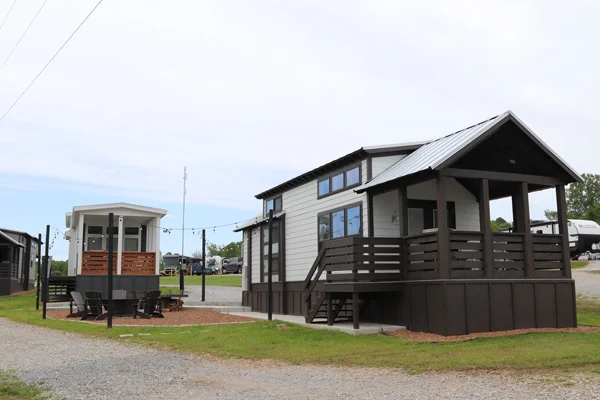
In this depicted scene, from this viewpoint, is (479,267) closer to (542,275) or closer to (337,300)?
(542,275)

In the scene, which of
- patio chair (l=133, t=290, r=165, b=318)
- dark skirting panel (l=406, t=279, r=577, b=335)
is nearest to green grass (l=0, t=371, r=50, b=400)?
dark skirting panel (l=406, t=279, r=577, b=335)

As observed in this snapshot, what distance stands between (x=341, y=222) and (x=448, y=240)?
4336 mm

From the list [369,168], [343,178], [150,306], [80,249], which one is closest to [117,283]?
[80,249]

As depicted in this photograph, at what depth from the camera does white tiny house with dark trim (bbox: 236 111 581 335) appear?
12734 millimetres

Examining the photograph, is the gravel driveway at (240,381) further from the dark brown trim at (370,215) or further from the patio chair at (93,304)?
the patio chair at (93,304)

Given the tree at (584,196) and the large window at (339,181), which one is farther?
the tree at (584,196)

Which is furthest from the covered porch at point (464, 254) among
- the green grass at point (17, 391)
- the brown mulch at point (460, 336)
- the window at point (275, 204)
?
the green grass at point (17, 391)

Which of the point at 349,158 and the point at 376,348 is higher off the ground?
the point at 349,158

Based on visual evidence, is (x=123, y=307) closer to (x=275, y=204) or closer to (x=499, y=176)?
(x=275, y=204)

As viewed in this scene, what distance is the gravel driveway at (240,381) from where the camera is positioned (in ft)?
23.3

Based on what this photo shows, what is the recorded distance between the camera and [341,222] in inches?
648

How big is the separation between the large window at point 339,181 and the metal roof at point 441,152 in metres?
0.91

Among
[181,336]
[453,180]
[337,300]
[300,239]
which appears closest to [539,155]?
[453,180]

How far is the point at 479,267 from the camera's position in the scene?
42.6ft
